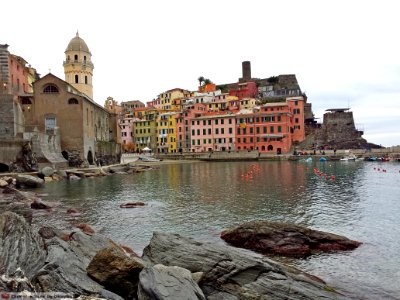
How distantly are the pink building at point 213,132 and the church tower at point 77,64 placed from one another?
32.2 m

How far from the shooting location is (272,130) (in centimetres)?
9581

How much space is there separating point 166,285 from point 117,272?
1863 millimetres

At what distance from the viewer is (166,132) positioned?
113000 mm

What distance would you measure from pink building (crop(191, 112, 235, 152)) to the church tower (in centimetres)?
3220

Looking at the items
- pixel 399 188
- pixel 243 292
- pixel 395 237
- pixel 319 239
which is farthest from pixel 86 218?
pixel 399 188

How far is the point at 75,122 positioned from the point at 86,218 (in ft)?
132

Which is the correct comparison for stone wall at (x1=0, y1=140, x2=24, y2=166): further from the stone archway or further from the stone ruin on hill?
the stone ruin on hill

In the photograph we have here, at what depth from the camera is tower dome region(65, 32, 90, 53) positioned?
292 feet

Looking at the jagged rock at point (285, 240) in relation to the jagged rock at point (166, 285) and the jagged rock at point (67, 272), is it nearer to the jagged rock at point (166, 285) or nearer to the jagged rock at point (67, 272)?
the jagged rock at point (67, 272)

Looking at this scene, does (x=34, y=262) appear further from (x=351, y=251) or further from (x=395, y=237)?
(x=395, y=237)

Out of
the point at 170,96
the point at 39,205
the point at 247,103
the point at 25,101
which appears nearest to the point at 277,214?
the point at 39,205

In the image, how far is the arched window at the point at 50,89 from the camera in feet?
197

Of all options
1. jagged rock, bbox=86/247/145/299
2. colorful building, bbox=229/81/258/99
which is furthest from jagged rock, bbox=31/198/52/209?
colorful building, bbox=229/81/258/99

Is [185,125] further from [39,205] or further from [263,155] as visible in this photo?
[39,205]
